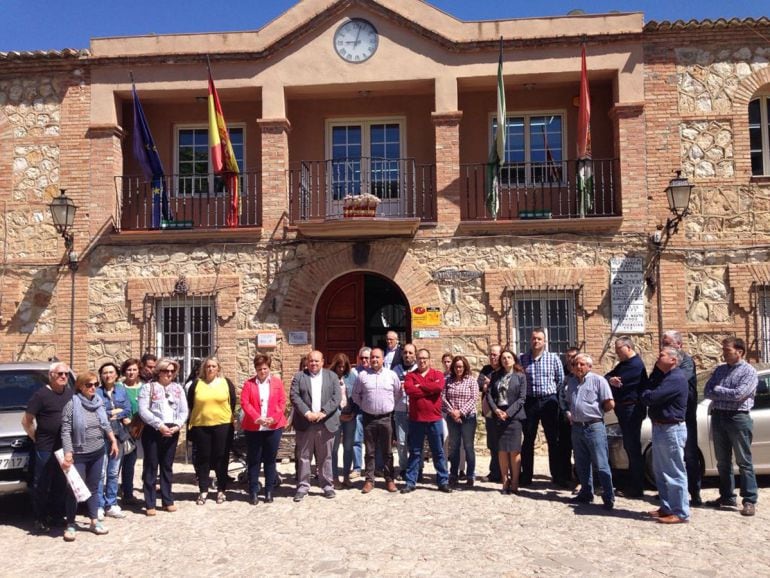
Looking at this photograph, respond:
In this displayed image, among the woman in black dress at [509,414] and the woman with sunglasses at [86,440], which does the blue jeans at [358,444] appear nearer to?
the woman in black dress at [509,414]

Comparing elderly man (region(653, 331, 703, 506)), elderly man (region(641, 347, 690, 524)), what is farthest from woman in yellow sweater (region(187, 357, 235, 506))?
elderly man (region(653, 331, 703, 506))

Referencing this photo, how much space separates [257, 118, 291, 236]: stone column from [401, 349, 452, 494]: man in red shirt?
5078 millimetres

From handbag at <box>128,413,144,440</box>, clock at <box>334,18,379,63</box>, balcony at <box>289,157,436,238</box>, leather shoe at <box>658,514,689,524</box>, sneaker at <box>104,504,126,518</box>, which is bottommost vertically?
sneaker at <box>104,504,126,518</box>

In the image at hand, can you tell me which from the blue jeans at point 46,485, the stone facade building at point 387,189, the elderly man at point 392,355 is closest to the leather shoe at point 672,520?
the elderly man at point 392,355

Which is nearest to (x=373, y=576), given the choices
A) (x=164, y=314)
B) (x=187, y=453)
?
(x=187, y=453)

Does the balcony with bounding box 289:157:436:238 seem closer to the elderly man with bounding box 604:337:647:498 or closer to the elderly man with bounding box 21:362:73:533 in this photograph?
the elderly man with bounding box 604:337:647:498

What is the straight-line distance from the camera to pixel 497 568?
5.93 meters

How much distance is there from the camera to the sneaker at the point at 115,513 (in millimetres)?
7996

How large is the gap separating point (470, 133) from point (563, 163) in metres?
1.81

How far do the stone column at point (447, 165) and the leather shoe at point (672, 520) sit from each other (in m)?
6.73

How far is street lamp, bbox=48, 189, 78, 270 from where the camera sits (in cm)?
1264

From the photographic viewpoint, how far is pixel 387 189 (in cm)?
1360

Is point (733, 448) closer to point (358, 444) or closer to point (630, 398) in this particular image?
point (630, 398)

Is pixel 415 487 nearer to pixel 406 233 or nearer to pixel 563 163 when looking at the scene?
pixel 406 233
